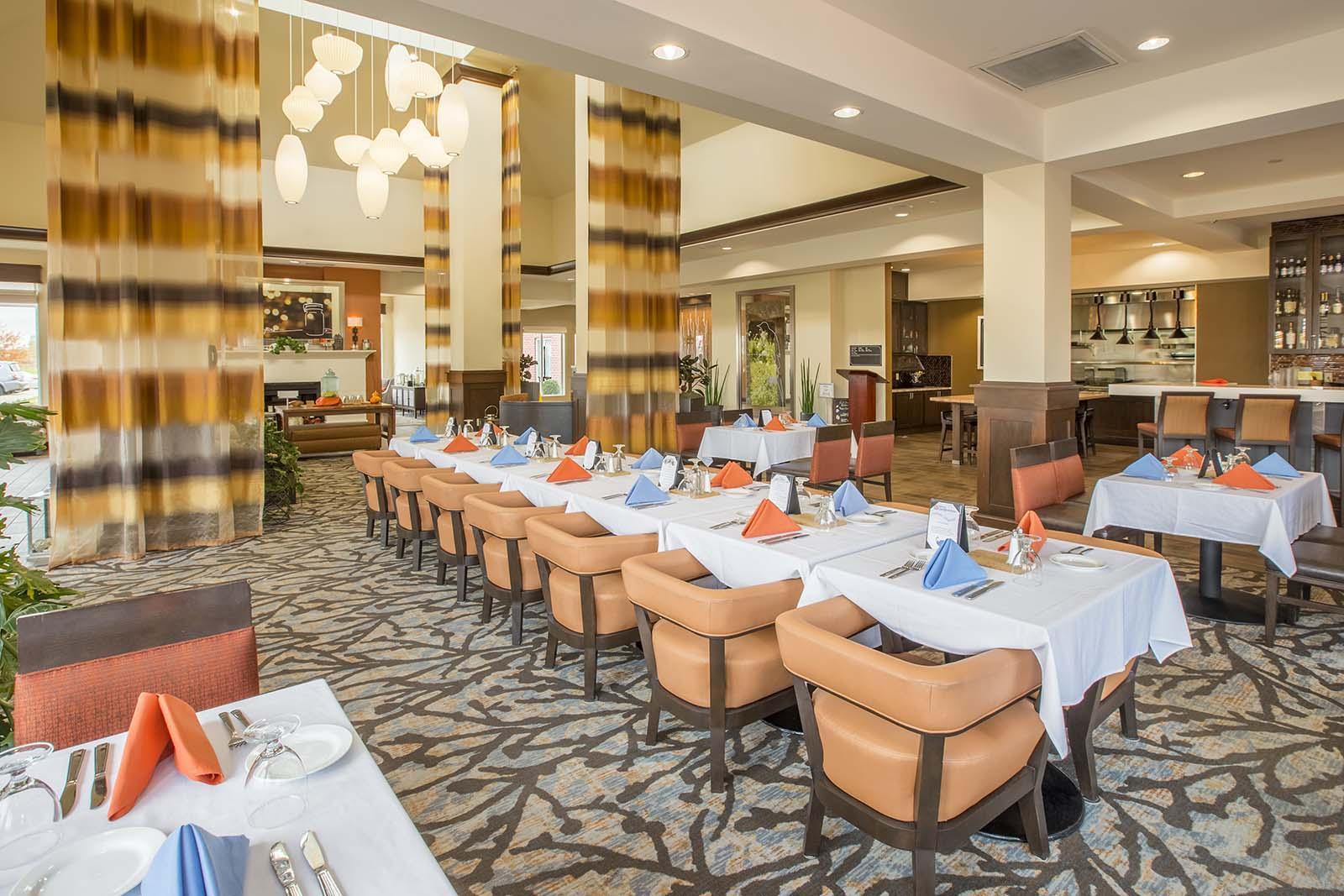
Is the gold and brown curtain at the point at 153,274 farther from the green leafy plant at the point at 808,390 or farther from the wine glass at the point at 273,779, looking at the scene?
the green leafy plant at the point at 808,390

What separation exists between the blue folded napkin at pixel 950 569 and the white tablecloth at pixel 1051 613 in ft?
0.13

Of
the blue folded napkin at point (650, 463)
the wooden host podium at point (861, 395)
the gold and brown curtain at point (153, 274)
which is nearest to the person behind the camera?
the blue folded napkin at point (650, 463)

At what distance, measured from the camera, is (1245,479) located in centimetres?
375

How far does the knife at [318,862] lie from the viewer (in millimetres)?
984

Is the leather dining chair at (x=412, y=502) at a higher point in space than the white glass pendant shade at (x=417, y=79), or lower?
lower

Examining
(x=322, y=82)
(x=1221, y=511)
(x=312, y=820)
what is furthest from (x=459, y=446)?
Result: (x=1221, y=511)

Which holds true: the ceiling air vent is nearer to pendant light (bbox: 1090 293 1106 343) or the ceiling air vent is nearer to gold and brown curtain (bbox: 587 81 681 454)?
gold and brown curtain (bbox: 587 81 681 454)

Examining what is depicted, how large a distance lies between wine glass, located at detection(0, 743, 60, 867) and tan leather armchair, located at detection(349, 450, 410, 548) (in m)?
4.30

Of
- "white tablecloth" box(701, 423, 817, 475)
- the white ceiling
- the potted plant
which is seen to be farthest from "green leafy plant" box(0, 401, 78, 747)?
the potted plant

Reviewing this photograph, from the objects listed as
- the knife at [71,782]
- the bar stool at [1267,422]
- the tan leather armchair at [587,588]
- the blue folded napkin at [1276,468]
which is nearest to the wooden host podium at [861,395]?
the bar stool at [1267,422]

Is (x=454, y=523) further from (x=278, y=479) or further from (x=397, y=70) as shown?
(x=278, y=479)

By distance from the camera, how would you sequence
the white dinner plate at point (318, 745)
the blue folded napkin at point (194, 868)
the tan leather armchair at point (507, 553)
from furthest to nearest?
the tan leather armchair at point (507, 553), the white dinner plate at point (318, 745), the blue folded napkin at point (194, 868)

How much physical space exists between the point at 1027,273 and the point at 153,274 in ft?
21.6

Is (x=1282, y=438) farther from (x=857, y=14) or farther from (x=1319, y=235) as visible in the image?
(x=857, y=14)
